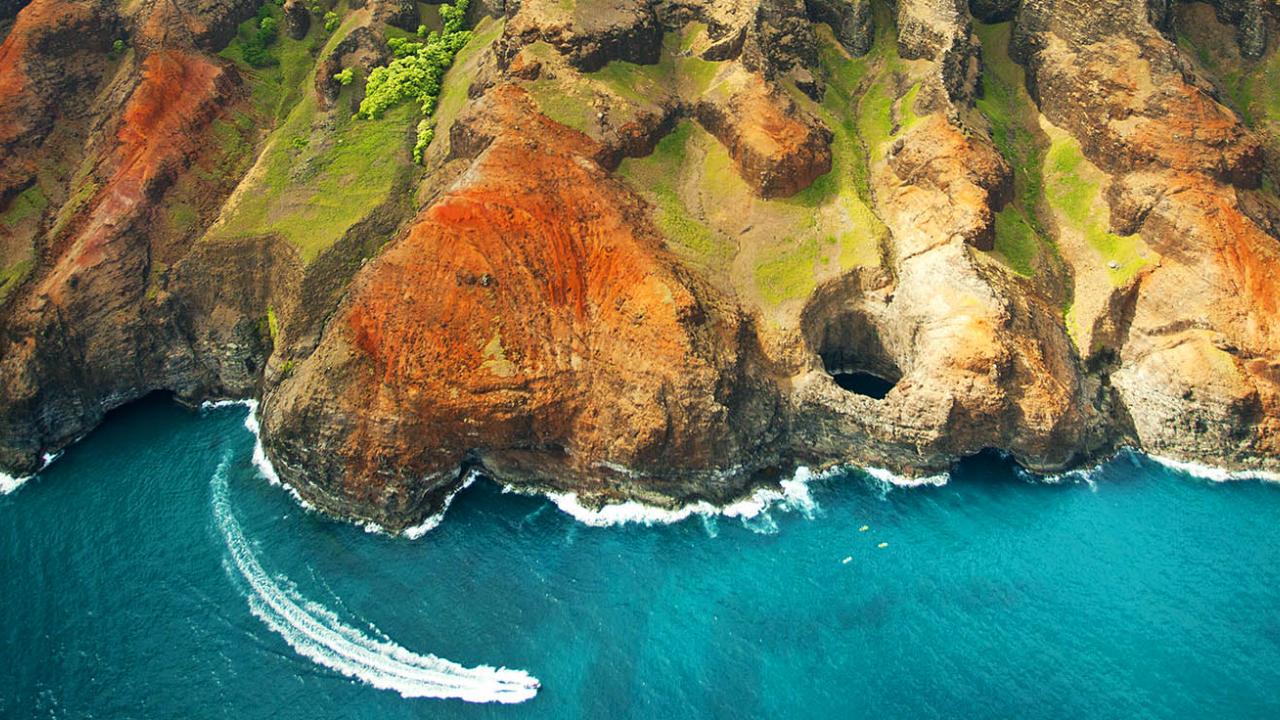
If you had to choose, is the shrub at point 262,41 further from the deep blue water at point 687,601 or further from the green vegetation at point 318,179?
the deep blue water at point 687,601

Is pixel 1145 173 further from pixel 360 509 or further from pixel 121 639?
pixel 121 639

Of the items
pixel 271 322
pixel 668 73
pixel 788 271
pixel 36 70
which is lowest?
pixel 271 322

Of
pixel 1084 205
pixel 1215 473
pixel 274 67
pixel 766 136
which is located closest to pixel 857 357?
pixel 766 136

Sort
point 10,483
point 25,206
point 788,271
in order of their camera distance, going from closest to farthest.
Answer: point 10,483 < point 788,271 < point 25,206

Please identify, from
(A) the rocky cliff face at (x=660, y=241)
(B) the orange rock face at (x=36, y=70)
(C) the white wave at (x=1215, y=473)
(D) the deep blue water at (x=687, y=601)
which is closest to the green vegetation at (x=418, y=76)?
(A) the rocky cliff face at (x=660, y=241)

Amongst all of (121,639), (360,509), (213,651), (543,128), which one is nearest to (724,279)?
(543,128)

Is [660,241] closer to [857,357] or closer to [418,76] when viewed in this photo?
[857,357]
